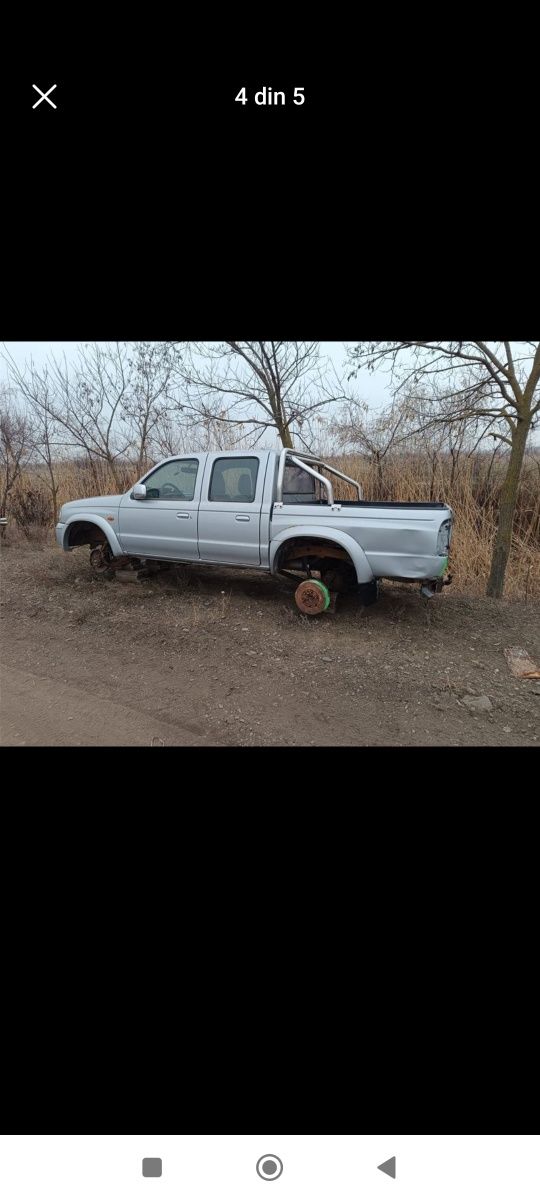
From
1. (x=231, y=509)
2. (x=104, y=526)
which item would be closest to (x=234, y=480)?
(x=231, y=509)

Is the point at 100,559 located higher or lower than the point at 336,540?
lower

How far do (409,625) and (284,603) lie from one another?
1300 mm

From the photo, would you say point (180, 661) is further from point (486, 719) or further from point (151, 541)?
point (486, 719)

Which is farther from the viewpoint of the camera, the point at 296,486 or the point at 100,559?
the point at 100,559

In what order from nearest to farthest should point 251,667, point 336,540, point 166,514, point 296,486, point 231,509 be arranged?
point 251,667 → point 336,540 → point 231,509 → point 296,486 → point 166,514

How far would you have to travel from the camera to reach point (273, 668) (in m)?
3.66

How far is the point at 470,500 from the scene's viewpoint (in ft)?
23.1

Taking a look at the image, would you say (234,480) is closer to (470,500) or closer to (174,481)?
(174,481)

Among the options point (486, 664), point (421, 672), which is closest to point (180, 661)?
point (421, 672)

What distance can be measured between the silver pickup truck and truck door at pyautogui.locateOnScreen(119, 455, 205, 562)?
0.01 metres

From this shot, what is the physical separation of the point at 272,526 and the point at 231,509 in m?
0.50

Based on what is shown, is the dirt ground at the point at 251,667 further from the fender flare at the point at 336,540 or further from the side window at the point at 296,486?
the side window at the point at 296,486

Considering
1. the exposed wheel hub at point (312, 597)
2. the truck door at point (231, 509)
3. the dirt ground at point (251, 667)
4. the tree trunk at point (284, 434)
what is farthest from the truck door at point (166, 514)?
the tree trunk at point (284, 434)

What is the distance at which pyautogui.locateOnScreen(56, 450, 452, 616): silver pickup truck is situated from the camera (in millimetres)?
4043
